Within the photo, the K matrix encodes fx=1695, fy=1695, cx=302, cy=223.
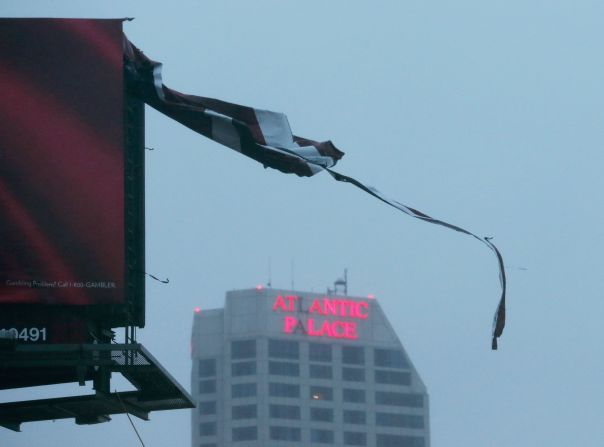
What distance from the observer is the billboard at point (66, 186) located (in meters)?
25.8

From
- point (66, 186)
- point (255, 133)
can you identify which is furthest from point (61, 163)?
point (255, 133)

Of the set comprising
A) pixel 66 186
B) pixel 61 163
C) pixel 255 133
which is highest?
pixel 255 133

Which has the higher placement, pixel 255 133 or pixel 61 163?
pixel 255 133

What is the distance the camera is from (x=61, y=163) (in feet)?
86.5

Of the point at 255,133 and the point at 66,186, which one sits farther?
the point at 255,133

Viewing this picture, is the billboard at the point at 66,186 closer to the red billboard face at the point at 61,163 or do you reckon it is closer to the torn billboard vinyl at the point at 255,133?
the red billboard face at the point at 61,163

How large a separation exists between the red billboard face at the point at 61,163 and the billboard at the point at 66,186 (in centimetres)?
2

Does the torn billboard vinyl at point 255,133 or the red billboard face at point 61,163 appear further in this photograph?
the torn billboard vinyl at point 255,133

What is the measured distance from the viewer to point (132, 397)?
2809 cm

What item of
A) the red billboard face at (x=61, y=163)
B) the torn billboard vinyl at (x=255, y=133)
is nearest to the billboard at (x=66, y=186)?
the red billboard face at (x=61, y=163)

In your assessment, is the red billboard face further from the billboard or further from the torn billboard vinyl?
the torn billboard vinyl

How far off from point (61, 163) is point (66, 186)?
0.37 metres

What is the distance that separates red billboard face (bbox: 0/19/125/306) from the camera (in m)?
25.9

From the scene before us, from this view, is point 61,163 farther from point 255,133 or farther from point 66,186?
point 255,133
